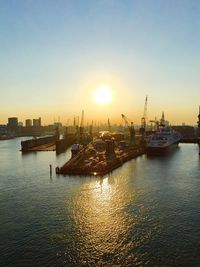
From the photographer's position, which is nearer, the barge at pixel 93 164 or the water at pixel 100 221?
the water at pixel 100 221

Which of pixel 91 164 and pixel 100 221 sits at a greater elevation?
pixel 91 164

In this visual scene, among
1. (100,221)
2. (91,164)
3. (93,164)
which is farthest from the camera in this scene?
(93,164)

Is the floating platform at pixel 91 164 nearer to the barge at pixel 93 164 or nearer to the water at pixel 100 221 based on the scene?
the barge at pixel 93 164

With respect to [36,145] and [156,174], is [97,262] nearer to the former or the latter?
[156,174]

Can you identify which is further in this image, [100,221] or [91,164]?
[91,164]

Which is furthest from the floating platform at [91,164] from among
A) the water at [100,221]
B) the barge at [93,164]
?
the water at [100,221]

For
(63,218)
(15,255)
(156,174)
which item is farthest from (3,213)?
(156,174)

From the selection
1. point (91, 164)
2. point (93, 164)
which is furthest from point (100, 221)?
point (93, 164)

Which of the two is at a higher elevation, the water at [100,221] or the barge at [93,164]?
the barge at [93,164]

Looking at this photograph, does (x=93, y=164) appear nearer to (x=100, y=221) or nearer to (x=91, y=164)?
(x=91, y=164)
